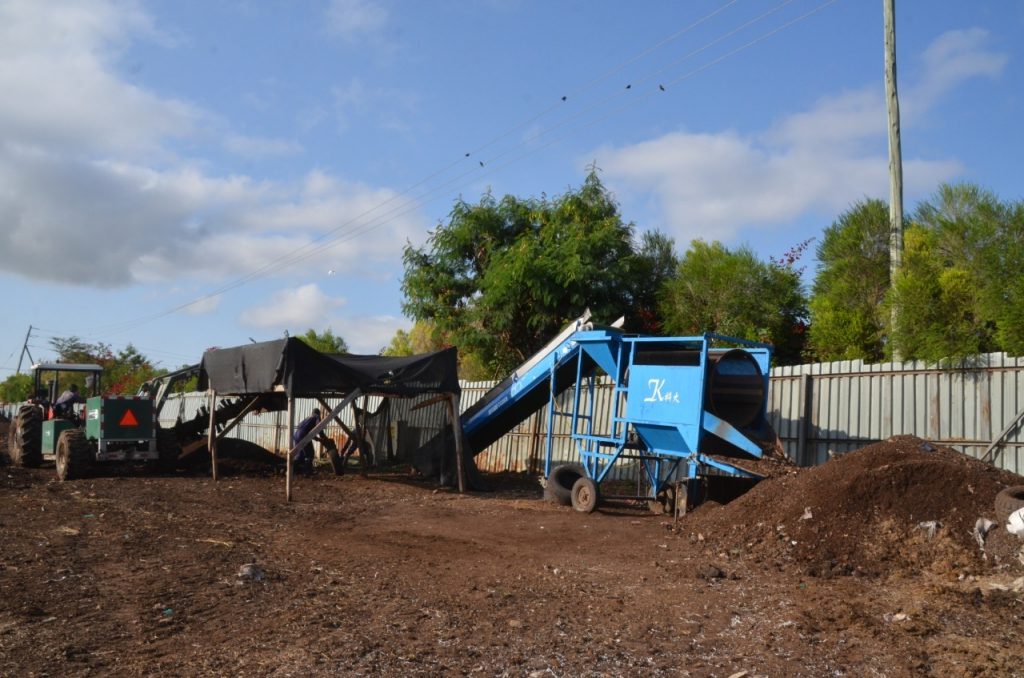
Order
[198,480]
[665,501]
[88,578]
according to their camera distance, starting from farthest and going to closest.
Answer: [198,480] → [665,501] → [88,578]

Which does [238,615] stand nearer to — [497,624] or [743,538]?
[497,624]

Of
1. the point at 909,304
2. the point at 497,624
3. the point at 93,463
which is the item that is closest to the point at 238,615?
the point at 497,624

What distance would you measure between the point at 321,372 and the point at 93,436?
17.9ft

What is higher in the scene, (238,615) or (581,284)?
(581,284)

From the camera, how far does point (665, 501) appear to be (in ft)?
38.3

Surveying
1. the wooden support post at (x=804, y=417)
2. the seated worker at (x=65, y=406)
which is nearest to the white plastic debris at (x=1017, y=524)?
the wooden support post at (x=804, y=417)

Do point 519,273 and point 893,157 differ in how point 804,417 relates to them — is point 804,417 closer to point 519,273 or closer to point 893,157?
point 893,157

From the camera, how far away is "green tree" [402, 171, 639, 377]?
64.2 feet

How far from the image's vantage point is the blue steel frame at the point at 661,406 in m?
10.8

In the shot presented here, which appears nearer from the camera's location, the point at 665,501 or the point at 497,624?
the point at 497,624

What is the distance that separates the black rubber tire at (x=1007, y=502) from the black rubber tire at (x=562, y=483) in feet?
20.5

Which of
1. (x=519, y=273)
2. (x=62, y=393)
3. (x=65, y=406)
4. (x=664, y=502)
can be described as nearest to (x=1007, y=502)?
(x=664, y=502)

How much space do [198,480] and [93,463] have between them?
197cm

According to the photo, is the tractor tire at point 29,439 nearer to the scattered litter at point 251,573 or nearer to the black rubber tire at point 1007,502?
the scattered litter at point 251,573
